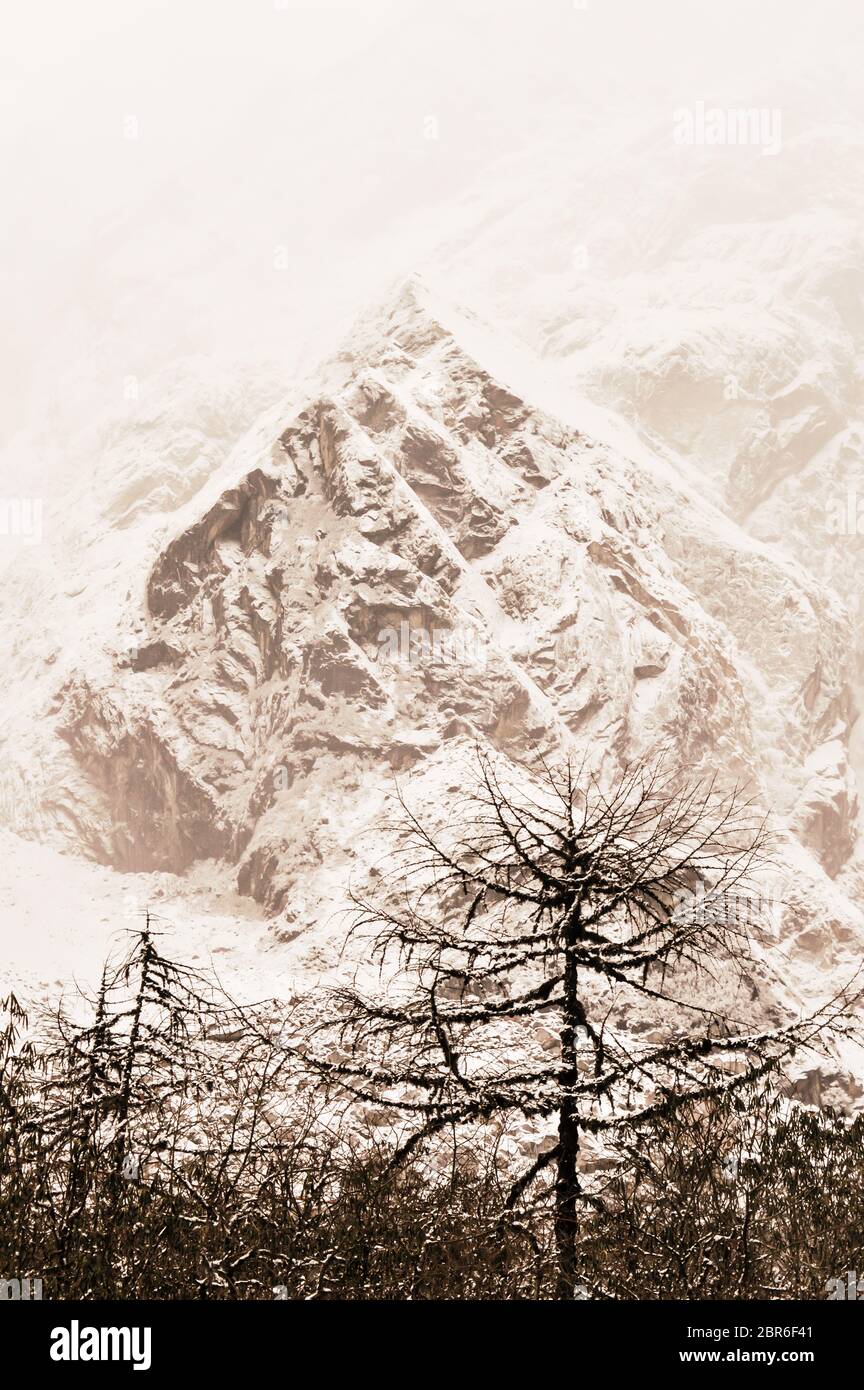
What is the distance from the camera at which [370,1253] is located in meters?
8.30

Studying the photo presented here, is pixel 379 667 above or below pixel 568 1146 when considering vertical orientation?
above

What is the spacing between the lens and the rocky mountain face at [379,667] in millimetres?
62469

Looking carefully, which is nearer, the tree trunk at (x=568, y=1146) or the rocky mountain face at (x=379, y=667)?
the tree trunk at (x=568, y=1146)

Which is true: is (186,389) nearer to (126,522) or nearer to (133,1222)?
(126,522)

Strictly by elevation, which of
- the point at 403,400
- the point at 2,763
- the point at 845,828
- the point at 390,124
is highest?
the point at 390,124

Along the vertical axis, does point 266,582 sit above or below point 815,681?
above

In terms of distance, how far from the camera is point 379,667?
66062 mm

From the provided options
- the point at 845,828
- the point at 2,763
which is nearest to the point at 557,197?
the point at 845,828

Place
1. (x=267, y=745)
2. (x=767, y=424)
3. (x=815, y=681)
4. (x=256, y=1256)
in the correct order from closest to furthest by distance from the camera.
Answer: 1. (x=256, y=1256)
2. (x=267, y=745)
3. (x=815, y=681)
4. (x=767, y=424)

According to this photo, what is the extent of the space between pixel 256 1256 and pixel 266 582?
6366cm

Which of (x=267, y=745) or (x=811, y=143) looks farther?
(x=811, y=143)

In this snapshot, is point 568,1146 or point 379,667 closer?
point 568,1146

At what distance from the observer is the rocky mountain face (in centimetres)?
6247

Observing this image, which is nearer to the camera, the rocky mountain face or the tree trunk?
the tree trunk
